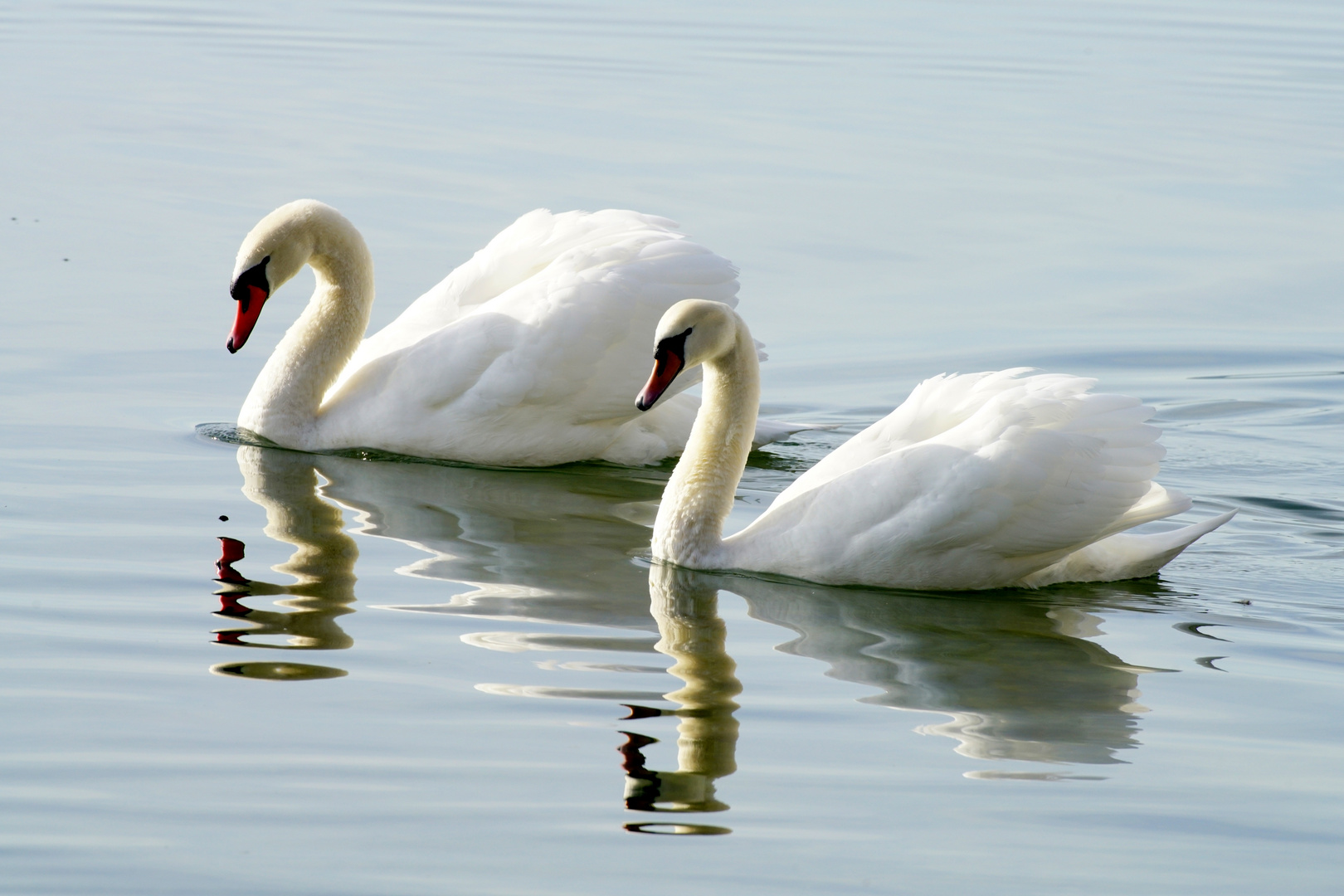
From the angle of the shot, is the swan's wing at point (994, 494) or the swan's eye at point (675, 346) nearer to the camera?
the swan's wing at point (994, 494)

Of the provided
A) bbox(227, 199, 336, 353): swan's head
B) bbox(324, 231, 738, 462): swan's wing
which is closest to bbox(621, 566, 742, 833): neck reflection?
bbox(324, 231, 738, 462): swan's wing

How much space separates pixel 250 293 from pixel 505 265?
1.28m

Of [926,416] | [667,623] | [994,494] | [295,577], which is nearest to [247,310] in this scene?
[295,577]

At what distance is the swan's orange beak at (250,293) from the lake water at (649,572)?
64cm

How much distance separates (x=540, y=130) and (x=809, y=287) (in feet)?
18.9

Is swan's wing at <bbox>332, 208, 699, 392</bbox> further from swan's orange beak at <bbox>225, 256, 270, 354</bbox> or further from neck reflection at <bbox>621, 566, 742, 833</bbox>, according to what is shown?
neck reflection at <bbox>621, 566, 742, 833</bbox>

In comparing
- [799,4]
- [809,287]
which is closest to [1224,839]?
[809,287]

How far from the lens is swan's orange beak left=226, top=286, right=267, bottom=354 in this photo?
9.76 metres

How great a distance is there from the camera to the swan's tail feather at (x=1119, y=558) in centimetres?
793

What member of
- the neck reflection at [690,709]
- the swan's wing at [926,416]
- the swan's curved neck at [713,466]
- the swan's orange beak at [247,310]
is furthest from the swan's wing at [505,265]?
the neck reflection at [690,709]

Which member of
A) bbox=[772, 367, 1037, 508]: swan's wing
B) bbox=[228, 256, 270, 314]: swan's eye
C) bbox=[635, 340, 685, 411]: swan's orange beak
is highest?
bbox=[228, 256, 270, 314]: swan's eye

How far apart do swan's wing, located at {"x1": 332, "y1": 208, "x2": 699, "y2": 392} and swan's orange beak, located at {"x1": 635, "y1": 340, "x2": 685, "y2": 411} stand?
81.0 inches

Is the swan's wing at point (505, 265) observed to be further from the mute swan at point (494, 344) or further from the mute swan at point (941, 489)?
the mute swan at point (941, 489)

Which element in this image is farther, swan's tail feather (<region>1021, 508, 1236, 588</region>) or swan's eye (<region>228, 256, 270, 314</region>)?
swan's eye (<region>228, 256, 270, 314</region>)
